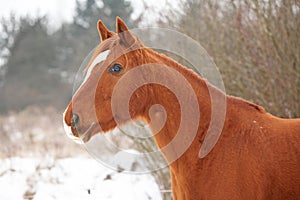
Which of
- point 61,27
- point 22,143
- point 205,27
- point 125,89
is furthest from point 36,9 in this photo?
point 125,89

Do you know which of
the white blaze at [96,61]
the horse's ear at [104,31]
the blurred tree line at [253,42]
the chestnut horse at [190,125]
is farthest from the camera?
the blurred tree line at [253,42]

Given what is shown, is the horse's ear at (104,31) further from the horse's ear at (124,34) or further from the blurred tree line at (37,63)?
the blurred tree line at (37,63)

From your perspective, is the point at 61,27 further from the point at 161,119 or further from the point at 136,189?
the point at 161,119

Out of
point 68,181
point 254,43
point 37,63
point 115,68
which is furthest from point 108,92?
point 37,63

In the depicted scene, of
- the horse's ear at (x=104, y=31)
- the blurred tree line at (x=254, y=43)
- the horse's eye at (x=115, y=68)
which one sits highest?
the blurred tree line at (x=254, y=43)

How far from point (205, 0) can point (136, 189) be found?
2.98m

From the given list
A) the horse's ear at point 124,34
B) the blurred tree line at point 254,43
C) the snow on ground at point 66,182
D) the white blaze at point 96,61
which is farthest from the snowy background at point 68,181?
the horse's ear at point 124,34

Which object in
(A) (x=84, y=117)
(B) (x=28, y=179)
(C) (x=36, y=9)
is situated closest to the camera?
(A) (x=84, y=117)

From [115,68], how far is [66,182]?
410 centimetres

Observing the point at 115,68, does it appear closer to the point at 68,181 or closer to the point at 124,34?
the point at 124,34

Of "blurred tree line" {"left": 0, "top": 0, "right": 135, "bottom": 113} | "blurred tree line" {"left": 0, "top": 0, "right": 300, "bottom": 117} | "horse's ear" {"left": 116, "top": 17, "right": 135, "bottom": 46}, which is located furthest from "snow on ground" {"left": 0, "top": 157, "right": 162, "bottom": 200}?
"blurred tree line" {"left": 0, "top": 0, "right": 135, "bottom": 113}

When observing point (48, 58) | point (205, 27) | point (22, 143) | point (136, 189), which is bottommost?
point (136, 189)

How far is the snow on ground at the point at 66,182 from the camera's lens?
5.45 metres

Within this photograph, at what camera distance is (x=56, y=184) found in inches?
250
